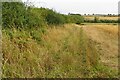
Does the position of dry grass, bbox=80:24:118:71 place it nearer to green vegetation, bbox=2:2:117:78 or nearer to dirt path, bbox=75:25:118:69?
dirt path, bbox=75:25:118:69

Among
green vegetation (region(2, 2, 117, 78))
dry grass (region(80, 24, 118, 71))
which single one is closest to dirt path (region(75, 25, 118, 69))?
dry grass (region(80, 24, 118, 71))

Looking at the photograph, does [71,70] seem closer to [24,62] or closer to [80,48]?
[24,62]

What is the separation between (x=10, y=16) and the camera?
418 inches

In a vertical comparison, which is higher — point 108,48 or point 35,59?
point 35,59

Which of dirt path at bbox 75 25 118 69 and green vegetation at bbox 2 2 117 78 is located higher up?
green vegetation at bbox 2 2 117 78

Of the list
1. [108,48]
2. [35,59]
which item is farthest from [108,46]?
[35,59]

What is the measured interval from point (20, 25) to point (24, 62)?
13.2 ft

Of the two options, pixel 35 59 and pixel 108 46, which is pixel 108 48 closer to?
pixel 108 46

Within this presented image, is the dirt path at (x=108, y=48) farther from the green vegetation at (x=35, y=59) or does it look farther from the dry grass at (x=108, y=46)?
the green vegetation at (x=35, y=59)

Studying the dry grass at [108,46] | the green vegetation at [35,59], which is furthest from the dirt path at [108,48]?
the green vegetation at [35,59]

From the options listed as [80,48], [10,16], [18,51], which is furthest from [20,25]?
[18,51]

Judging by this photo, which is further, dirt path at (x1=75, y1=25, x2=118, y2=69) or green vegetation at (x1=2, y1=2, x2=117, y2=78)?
dirt path at (x1=75, y1=25, x2=118, y2=69)

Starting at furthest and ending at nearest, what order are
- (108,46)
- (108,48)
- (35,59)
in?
(108,46), (108,48), (35,59)

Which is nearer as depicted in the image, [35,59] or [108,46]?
[35,59]
